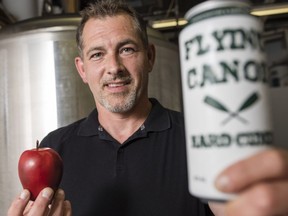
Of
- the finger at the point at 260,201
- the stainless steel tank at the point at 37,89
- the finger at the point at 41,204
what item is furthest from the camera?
the stainless steel tank at the point at 37,89

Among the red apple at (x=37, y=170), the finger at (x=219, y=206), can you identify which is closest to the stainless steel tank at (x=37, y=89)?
the red apple at (x=37, y=170)

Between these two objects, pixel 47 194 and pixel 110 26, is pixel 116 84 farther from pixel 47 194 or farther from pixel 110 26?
pixel 47 194

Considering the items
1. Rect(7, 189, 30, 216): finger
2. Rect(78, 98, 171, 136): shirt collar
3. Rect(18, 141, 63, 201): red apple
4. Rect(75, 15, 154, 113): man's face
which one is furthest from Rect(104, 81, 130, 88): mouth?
Rect(7, 189, 30, 216): finger

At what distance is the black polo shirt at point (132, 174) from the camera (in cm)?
77

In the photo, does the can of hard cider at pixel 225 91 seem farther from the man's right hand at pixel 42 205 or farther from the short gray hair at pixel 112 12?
the short gray hair at pixel 112 12

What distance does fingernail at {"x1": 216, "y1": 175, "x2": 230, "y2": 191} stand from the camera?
269 mm

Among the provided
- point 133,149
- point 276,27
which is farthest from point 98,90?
point 276,27

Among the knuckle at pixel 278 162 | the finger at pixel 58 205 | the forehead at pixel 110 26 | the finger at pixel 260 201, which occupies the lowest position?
the finger at pixel 58 205

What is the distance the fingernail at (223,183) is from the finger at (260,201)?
16mm

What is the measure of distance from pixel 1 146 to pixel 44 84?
267 mm

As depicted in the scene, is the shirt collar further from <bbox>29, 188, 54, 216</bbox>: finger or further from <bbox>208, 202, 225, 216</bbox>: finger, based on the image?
<bbox>208, 202, 225, 216</bbox>: finger

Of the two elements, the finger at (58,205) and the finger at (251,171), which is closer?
the finger at (251,171)

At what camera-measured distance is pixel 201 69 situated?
0.29 meters

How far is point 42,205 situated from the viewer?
1.72 feet
